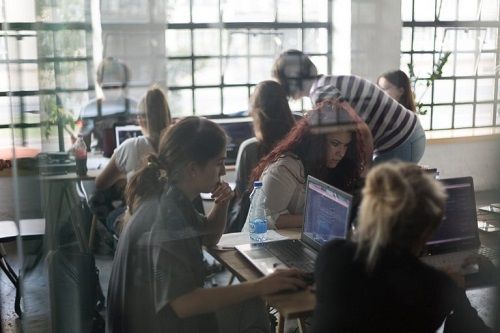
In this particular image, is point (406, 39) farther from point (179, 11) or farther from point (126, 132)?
point (126, 132)

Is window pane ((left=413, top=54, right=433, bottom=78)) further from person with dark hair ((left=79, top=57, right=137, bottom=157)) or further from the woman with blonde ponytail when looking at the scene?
person with dark hair ((left=79, top=57, right=137, bottom=157))

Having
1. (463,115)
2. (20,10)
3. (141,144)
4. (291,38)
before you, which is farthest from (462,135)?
(20,10)

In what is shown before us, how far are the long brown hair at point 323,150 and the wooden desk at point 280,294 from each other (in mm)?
213

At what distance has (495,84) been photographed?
1.60 metres

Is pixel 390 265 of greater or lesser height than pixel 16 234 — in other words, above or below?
above

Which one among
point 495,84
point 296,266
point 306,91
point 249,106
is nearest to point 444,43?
point 495,84

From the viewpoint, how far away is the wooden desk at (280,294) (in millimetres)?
1587

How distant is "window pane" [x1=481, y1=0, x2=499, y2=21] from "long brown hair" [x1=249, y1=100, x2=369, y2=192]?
421 millimetres

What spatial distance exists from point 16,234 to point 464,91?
2176 millimetres

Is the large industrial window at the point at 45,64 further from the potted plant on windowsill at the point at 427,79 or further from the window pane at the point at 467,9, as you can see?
the window pane at the point at 467,9

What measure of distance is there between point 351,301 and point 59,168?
1.13 meters

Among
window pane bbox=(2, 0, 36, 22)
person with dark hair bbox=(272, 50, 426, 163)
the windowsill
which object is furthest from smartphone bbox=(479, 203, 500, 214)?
window pane bbox=(2, 0, 36, 22)

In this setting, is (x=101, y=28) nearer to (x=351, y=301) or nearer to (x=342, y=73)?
(x=342, y=73)

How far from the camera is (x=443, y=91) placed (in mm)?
1758
